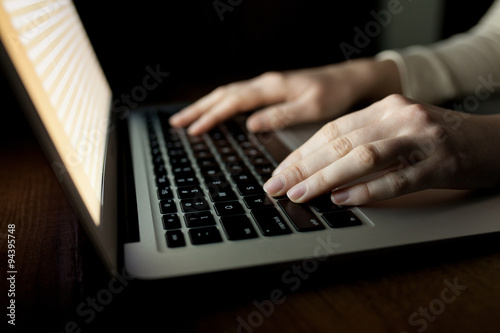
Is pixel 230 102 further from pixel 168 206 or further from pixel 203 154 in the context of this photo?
pixel 168 206

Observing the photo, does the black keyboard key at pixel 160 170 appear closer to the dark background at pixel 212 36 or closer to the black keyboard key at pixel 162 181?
the black keyboard key at pixel 162 181

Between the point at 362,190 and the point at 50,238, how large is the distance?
1.04ft

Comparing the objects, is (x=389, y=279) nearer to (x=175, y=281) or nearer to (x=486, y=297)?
(x=486, y=297)

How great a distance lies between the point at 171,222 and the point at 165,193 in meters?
0.08

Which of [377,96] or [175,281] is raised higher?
[175,281]

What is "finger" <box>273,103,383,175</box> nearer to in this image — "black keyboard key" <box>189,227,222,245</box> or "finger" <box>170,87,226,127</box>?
"black keyboard key" <box>189,227,222,245</box>

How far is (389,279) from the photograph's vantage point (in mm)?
376

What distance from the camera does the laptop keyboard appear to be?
0.41m

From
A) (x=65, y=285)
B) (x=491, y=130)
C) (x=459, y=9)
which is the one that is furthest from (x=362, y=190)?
(x=459, y=9)

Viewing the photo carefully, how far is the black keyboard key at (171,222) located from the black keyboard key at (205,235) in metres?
0.02

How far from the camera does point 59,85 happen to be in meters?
0.42

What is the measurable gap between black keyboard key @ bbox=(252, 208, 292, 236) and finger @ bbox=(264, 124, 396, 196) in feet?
0.12

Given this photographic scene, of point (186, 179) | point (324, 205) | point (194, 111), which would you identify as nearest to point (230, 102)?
point (194, 111)

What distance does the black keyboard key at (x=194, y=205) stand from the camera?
458mm
